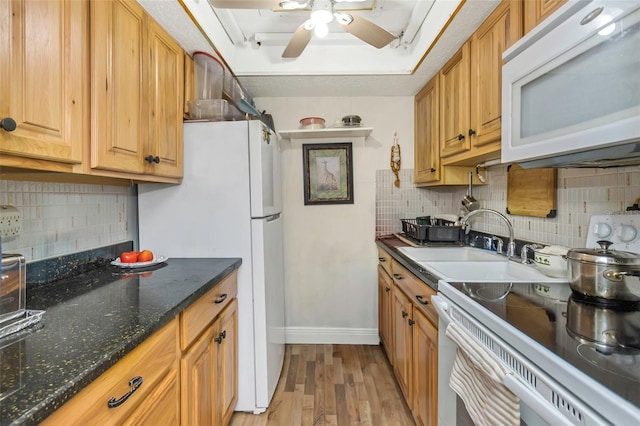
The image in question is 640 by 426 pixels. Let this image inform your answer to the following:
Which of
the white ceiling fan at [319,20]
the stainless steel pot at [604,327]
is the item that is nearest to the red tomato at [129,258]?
the white ceiling fan at [319,20]

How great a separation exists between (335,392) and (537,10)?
2.25 m

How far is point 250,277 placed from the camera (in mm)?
1724

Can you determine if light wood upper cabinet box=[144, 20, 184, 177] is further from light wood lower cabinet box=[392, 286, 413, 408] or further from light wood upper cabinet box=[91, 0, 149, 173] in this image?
light wood lower cabinet box=[392, 286, 413, 408]

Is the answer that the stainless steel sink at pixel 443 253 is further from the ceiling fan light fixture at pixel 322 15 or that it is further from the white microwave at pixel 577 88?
the ceiling fan light fixture at pixel 322 15

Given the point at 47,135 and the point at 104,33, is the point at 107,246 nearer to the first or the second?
the point at 47,135

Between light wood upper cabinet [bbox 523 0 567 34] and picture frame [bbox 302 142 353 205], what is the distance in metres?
1.54

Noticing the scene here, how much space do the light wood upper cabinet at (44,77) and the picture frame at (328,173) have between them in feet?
5.72

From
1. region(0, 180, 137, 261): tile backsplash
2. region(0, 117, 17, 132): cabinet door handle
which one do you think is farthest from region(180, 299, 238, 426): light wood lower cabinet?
region(0, 117, 17, 132): cabinet door handle

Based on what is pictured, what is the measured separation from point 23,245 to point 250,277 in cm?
97

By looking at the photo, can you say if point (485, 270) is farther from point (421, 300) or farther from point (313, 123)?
point (313, 123)

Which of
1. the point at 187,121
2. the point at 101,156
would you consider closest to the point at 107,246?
the point at 101,156

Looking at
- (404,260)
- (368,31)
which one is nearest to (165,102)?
(368,31)

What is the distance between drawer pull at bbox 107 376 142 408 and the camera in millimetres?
693

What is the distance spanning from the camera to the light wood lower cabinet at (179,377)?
26.1 inches
